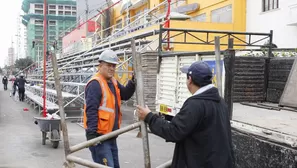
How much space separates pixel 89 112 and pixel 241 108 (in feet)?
8.68

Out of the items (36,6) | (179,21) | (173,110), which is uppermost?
(36,6)

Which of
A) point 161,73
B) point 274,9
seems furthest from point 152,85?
point 274,9

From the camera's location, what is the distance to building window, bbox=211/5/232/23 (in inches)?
757

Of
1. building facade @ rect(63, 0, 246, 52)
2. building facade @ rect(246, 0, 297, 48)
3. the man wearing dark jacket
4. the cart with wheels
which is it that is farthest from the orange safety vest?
building facade @ rect(246, 0, 297, 48)

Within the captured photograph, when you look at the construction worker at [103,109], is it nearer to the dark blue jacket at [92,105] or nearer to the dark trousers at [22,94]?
the dark blue jacket at [92,105]

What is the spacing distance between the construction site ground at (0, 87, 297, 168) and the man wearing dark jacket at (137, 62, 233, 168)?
1.11m

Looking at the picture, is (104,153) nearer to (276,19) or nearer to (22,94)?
(276,19)

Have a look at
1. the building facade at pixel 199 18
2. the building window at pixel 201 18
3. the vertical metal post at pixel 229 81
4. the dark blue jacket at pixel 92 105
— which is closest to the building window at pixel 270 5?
the building facade at pixel 199 18

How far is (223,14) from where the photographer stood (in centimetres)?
1998

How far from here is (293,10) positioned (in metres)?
14.6

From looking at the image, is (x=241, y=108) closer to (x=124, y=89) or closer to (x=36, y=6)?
(x=124, y=89)

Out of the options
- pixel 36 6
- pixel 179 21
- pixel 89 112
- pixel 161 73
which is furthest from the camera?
pixel 36 6

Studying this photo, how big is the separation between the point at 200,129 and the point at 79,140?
7115mm

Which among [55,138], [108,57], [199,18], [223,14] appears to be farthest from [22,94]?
[108,57]
